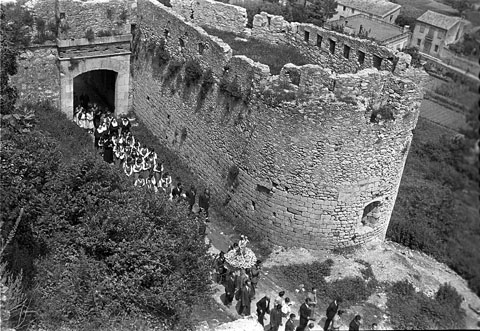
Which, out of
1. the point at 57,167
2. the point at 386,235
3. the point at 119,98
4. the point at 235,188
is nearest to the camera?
the point at 57,167

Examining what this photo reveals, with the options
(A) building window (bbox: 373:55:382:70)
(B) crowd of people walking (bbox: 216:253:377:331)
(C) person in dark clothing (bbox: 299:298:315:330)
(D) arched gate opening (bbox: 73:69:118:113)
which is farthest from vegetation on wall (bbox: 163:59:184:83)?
(C) person in dark clothing (bbox: 299:298:315:330)

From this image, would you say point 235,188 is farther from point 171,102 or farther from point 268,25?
point 268,25

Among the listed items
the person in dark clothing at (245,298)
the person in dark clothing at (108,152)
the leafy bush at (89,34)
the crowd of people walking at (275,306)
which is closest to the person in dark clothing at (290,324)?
the crowd of people walking at (275,306)

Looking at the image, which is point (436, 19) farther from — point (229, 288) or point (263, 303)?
point (263, 303)

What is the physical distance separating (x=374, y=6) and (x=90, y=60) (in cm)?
4132

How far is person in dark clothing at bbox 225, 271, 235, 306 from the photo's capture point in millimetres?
12953

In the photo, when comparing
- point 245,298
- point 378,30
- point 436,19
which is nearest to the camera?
point 245,298

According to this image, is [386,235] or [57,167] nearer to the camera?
[57,167]

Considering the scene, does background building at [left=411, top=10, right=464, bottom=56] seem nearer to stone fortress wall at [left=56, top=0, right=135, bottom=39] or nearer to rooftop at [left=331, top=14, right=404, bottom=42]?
rooftop at [left=331, top=14, right=404, bottom=42]

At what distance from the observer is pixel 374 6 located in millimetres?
55625

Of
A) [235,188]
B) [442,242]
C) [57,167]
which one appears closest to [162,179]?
[235,188]

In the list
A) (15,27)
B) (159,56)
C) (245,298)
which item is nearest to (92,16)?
(15,27)

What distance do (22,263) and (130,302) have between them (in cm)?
223

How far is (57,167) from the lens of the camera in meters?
12.6
